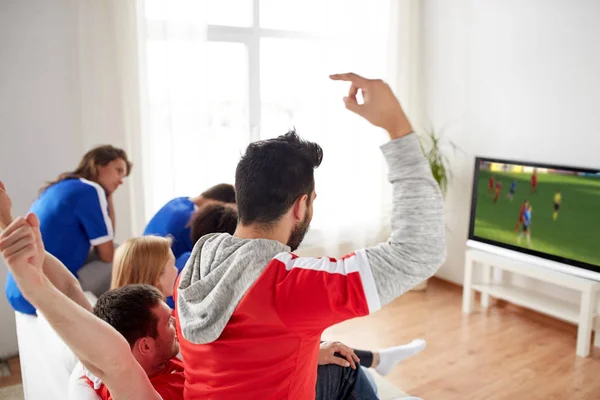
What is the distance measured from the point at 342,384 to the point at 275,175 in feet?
2.83

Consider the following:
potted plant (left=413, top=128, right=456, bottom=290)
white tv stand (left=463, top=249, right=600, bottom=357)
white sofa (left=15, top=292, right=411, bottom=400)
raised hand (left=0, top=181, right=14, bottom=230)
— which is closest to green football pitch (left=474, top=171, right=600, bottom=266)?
white tv stand (left=463, top=249, right=600, bottom=357)

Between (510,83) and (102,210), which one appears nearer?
(102,210)

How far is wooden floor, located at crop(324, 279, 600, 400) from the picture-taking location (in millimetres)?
2904

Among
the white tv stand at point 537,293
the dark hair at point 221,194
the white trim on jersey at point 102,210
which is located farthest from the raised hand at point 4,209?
the white tv stand at point 537,293

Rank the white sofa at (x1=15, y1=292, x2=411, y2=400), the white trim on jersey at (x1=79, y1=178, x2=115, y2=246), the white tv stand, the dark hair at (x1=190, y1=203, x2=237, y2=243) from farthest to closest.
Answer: the white tv stand → the white trim on jersey at (x1=79, y1=178, x2=115, y2=246) → the dark hair at (x1=190, y1=203, x2=237, y2=243) → the white sofa at (x1=15, y1=292, x2=411, y2=400)

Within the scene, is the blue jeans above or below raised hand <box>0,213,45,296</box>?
below

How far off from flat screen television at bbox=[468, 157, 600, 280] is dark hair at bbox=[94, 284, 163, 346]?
290 centimetres

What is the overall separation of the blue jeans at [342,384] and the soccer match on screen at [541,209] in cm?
236

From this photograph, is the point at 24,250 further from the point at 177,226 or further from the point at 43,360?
the point at 177,226

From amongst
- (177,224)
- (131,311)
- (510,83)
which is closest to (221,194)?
(177,224)

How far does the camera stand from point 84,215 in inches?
107

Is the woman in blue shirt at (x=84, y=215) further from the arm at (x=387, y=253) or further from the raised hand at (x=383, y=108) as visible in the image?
the raised hand at (x=383, y=108)

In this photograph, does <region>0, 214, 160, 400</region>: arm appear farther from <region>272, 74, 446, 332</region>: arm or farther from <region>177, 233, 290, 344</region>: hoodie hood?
A: <region>272, 74, 446, 332</region>: arm

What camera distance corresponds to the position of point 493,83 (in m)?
4.05
